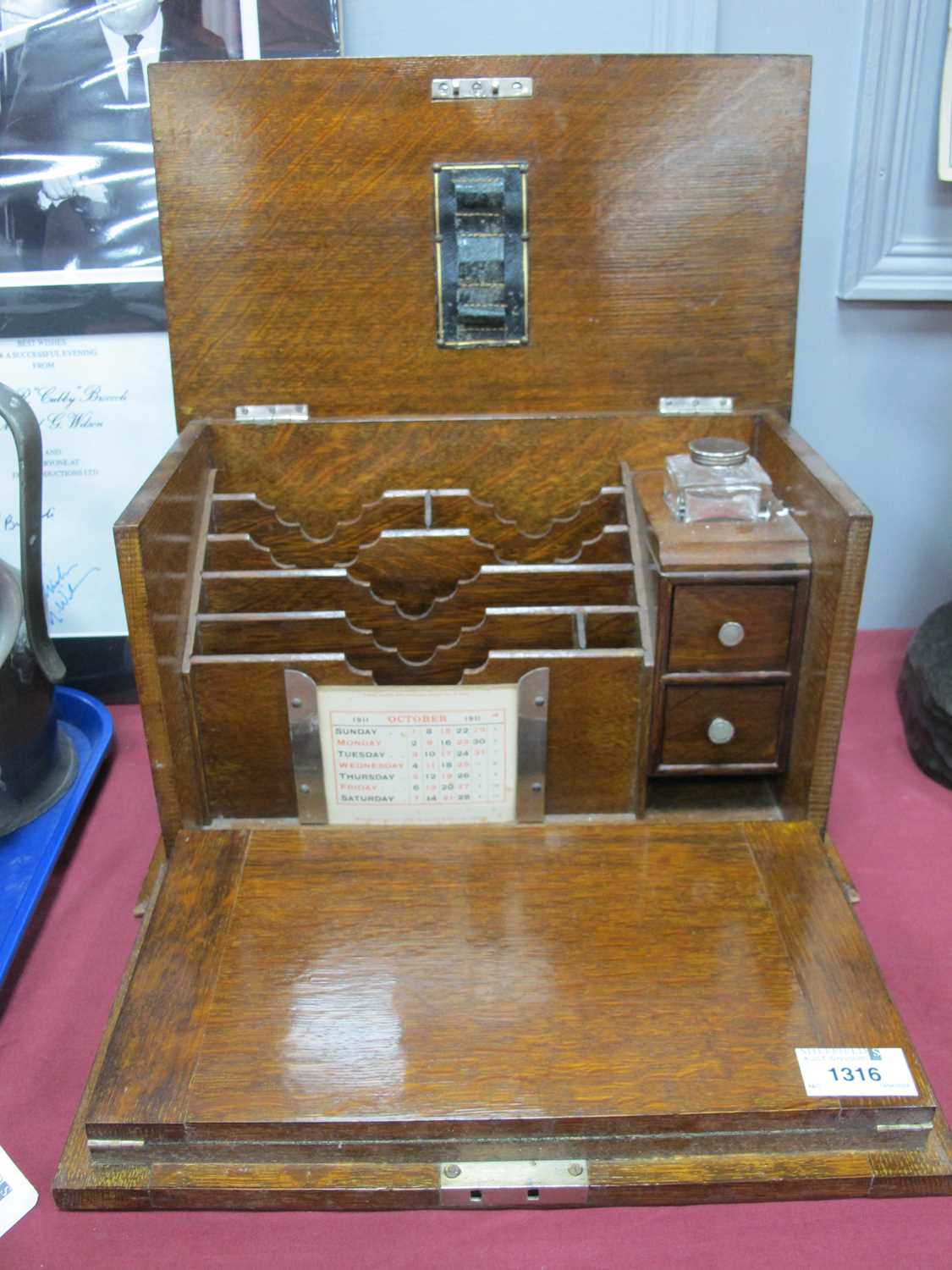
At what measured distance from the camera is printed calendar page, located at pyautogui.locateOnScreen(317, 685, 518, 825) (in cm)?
93

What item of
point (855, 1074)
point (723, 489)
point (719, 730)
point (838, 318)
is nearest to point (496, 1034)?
point (855, 1074)

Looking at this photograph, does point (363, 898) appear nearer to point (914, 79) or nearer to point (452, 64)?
point (452, 64)

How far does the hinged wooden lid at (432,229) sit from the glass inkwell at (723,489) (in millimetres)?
166

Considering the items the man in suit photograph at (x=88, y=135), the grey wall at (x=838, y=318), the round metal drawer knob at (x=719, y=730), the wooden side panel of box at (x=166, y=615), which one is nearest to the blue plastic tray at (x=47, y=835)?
the wooden side panel of box at (x=166, y=615)

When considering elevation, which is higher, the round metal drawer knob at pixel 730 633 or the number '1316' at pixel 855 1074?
the round metal drawer knob at pixel 730 633

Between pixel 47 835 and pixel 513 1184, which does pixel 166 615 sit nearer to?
pixel 47 835

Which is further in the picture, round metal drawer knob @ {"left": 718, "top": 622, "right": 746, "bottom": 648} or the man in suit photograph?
the man in suit photograph

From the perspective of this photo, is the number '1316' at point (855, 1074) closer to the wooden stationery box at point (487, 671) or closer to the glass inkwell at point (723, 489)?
the wooden stationery box at point (487, 671)

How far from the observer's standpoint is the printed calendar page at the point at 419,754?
929 millimetres

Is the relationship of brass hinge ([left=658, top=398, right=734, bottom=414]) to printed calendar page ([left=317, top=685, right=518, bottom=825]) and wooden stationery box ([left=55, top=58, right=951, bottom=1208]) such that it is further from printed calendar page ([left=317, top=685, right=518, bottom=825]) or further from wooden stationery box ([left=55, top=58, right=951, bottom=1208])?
printed calendar page ([left=317, top=685, right=518, bottom=825])
